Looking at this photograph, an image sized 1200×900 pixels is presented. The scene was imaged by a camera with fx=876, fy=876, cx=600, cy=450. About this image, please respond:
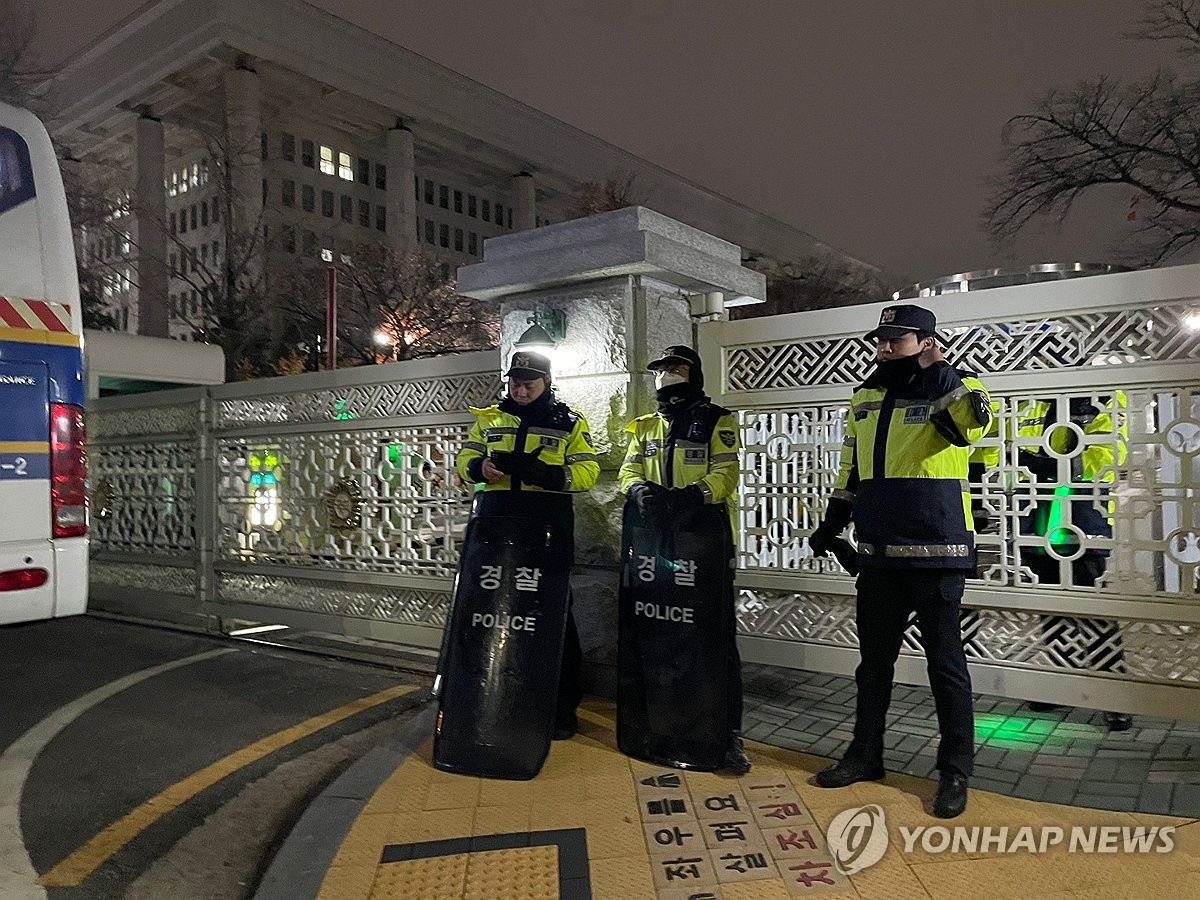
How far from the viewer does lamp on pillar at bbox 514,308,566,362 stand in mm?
5398

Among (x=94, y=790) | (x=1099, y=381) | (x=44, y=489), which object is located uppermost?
(x=1099, y=381)

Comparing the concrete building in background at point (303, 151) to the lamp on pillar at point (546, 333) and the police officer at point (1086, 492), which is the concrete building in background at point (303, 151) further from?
the police officer at point (1086, 492)

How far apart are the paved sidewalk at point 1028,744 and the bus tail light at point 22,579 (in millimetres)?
3791

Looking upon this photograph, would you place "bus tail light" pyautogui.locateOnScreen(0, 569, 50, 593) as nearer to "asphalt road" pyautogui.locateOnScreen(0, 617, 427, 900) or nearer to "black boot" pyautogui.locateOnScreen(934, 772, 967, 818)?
"asphalt road" pyautogui.locateOnScreen(0, 617, 427, 900)

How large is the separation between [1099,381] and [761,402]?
1687 mm

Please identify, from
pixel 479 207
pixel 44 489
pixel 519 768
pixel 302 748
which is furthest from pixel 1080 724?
pixel 479 207

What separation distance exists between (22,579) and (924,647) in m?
4.37

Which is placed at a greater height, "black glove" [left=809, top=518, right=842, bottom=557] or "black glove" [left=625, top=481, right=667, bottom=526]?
"black glove" [left=625, top=481, right=667, bottom=526]

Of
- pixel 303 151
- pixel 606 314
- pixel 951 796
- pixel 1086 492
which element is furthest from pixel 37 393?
pixel 303 151

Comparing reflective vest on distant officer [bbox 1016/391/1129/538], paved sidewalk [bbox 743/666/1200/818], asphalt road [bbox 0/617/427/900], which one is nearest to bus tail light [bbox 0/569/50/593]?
asphalt road [bbox 0/617/427/900]

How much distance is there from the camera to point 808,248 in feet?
215

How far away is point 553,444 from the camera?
15.3 feet

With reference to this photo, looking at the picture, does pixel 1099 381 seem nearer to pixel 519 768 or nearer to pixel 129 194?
pixel 519 768

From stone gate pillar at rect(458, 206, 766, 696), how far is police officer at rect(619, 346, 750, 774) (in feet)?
2.31
